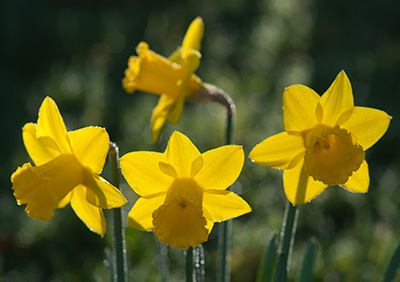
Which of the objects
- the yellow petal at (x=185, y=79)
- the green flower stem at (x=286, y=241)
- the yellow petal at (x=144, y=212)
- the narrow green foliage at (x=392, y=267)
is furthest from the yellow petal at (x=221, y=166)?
the narrow green foliage at (x=392, y=267)

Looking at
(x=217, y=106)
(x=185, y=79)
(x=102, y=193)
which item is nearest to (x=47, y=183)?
(x=102, y=193)

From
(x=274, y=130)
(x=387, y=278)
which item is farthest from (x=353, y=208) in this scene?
(x=387, y=278)

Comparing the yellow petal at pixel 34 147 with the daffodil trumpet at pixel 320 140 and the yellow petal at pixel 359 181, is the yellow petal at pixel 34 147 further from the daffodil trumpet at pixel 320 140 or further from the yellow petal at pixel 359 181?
the yellow petal at pixel 359 181

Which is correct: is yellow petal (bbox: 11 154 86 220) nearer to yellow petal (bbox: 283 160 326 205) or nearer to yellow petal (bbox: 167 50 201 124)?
yellow petal (bbox: 167 50 201 124)

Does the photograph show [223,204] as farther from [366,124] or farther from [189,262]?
[366,124]

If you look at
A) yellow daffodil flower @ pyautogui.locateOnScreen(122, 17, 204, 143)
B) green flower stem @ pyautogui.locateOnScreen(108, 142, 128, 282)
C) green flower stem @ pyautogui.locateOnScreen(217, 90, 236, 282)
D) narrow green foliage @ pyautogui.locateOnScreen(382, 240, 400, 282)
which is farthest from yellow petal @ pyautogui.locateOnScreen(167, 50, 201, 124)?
narrow green foliage @ pyautogui.locateOnScreen(382, 240, 400, 282)

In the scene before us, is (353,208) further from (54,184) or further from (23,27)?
(23,27)
